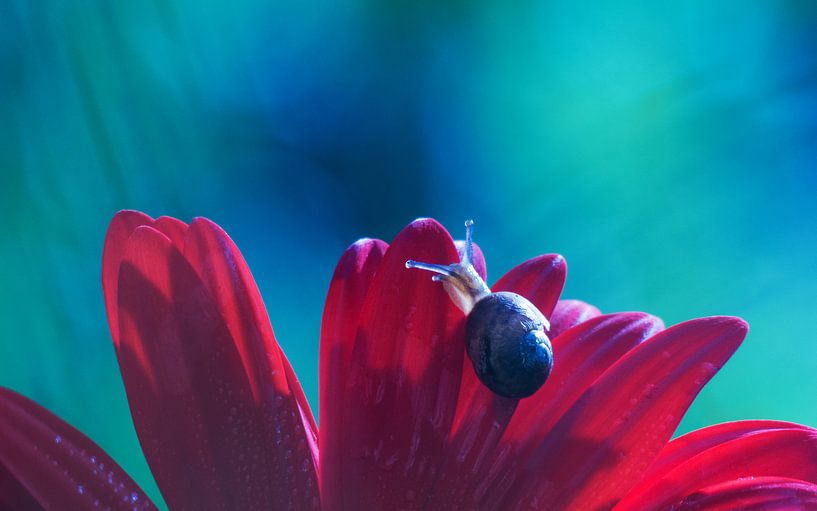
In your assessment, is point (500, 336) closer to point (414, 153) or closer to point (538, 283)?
point (538, 283)

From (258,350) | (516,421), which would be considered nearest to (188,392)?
(258,350)

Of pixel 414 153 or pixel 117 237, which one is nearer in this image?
pixel 117 237

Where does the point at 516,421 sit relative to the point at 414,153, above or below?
below

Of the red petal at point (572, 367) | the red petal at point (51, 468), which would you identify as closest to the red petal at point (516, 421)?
the red petal at point (572, 367)

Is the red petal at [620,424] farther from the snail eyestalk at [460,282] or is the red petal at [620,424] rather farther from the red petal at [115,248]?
the red petal at [115,248]

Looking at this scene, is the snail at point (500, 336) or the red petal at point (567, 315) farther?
the red petal at point (567, 315)

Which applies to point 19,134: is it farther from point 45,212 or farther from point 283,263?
point 283,263

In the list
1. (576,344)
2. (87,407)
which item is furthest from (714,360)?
(87,407)
